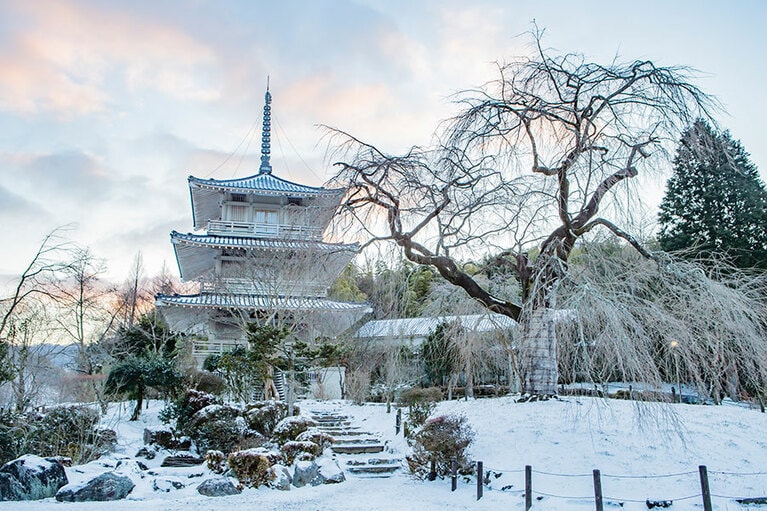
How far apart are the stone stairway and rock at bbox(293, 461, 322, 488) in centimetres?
84

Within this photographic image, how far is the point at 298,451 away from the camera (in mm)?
9477

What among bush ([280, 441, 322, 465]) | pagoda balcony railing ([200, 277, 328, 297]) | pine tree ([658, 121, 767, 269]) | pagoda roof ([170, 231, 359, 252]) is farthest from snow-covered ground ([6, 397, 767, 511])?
pine tree ([658, 121, 767, 269])

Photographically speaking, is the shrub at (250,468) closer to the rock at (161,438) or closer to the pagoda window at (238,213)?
the rock at (161,438)

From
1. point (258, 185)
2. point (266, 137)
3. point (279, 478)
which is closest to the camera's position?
point (279, 478)

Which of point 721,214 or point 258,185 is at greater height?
point 258,185

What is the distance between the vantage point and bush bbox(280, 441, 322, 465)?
9.36 meters

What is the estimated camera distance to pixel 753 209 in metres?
20.6

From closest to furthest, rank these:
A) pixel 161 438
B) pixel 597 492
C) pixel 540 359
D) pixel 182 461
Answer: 1. pixel 597 492
2. pixel 540 359
3. pixel 182 461
4. pixel 161 438

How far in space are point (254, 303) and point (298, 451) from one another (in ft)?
33.8

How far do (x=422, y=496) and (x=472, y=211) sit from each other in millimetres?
4698

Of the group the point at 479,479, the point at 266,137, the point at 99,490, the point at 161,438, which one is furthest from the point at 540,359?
the point at 266,137

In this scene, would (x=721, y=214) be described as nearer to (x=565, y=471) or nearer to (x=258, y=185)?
(x=565, y=471)

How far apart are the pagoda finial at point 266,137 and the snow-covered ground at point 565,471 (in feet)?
59.7

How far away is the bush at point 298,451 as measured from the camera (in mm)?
9359
